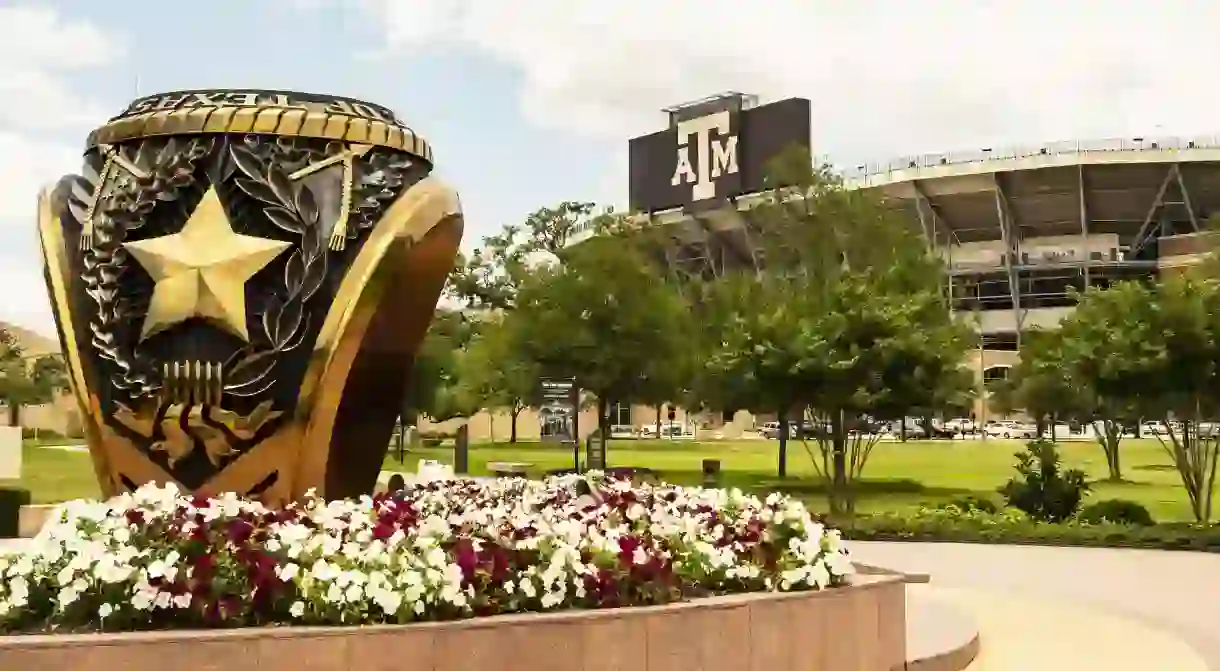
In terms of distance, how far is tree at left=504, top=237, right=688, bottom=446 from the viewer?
1268 inches

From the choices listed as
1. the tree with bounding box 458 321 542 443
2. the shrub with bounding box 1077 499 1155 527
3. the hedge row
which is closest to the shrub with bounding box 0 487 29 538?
the hedge row

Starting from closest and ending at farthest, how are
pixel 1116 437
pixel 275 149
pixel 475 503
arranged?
pixel 275 149, pixel 475 503, pixel 1116 437

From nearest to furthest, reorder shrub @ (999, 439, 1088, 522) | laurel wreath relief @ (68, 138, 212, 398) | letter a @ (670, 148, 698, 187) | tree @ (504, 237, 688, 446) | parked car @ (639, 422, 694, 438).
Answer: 1. laurel wreath relief @ (68, 138, 212, 398)
2. shrub @ (999, 439, 1088, 522)
3. tree @ (504, 237, 688, 446)
4. letter a @ (670, 148, 698, 187)
5. parked car @ (639, 422, 694, 438)

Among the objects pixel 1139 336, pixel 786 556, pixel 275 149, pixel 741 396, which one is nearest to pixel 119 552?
pixel 275 149

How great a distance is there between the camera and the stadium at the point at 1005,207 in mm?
59812

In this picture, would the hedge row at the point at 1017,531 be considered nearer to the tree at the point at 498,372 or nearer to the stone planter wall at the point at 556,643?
the stone planter wall at the point at 556,643

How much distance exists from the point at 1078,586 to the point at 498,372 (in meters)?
22.9

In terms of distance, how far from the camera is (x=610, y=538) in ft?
25.0

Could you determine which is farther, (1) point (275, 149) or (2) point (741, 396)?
(2) point (741, 396)

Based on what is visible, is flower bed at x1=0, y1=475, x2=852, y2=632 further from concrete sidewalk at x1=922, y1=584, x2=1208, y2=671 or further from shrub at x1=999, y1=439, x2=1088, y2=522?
shrub at x1=999, y1=439, x2=1088, y2=522

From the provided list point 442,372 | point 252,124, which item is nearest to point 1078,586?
point 252,124

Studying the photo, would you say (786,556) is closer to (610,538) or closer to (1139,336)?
(610,538)

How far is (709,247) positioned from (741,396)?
148 ft

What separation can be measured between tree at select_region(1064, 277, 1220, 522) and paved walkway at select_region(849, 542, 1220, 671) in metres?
2.81
